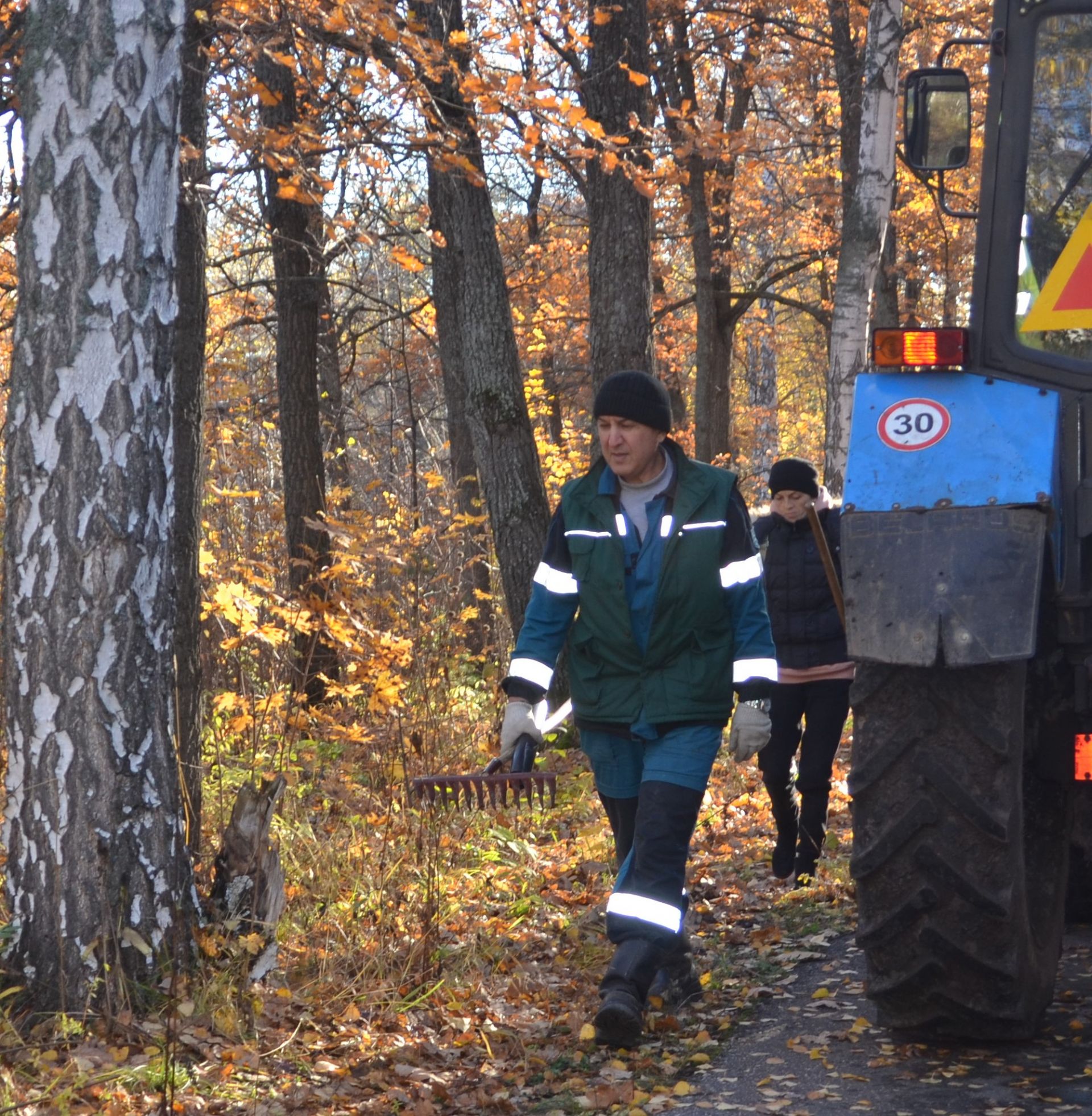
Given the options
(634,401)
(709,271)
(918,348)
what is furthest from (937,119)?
(709,271)

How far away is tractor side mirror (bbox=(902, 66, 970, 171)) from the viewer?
15.5 ft

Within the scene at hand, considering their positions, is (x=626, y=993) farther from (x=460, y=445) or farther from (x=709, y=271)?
(x=709, y=271)

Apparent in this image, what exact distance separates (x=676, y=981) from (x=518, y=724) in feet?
3.64

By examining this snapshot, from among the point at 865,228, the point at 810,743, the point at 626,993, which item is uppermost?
the point at 865,228

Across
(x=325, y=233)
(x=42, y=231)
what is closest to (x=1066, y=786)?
(x=42, y=231)

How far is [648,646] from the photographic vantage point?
490 centimetres

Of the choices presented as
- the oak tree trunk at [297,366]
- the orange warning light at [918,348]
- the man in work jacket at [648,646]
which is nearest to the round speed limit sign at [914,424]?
the orange warning light at [918,348]

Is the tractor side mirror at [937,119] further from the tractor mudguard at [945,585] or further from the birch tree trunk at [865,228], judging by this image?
the birch tree trunk at [865,228]

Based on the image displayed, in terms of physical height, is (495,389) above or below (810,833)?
above

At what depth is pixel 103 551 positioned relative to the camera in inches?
184

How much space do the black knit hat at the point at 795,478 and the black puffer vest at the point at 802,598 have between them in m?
0.16

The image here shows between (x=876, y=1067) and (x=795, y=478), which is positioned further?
(x=795, y=478)

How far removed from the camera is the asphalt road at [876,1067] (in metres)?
4.01

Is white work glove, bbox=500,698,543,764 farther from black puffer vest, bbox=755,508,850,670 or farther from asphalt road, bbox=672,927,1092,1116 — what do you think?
black puffer vest, bbox=755,508,850,670
